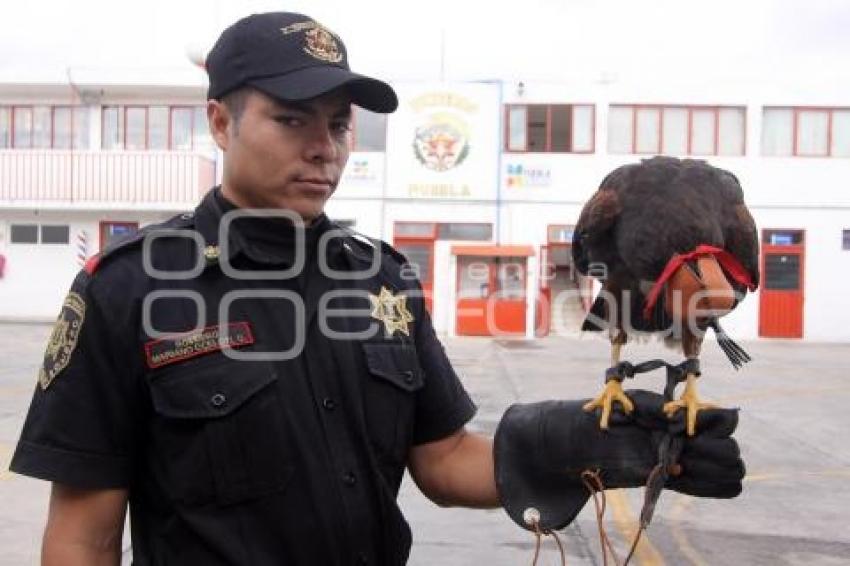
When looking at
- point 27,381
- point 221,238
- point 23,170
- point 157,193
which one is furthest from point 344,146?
point 23,170

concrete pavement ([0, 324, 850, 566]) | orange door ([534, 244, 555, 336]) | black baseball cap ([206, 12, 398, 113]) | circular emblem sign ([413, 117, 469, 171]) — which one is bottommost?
concrete pavement ([0, 324, 850, 566])

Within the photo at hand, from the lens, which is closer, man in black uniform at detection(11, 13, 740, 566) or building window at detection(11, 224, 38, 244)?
man in black uniform at detection(11, 13, 740, 566)

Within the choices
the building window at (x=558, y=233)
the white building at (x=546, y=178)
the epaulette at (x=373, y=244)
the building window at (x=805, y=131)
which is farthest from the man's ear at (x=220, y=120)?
the building window at (x=805, y=131)

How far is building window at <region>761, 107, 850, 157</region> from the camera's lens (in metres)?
20.2

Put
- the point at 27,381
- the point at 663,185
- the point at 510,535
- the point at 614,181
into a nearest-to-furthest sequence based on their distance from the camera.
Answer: the point at 663,185
the point at 614,181
the point at 510,535
the point at 27,381

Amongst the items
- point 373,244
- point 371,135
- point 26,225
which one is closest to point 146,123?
point 26,225

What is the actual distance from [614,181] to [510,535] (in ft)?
8.66

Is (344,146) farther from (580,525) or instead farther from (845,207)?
(845,207)

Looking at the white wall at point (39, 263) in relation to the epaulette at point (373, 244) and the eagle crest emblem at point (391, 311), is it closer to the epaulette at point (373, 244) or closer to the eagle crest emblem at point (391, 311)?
the epaulette at point (373, 244)

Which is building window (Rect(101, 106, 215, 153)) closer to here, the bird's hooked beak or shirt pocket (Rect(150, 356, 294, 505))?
the bird's hooked beak

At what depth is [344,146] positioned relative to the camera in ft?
5.52

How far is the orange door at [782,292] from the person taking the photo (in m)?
20.2

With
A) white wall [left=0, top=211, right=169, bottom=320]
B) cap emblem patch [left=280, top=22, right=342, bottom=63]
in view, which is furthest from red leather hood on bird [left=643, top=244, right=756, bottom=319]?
white wall [left=0, top=211, right=169, bottom=320]

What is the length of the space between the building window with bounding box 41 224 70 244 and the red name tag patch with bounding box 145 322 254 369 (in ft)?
73.5
